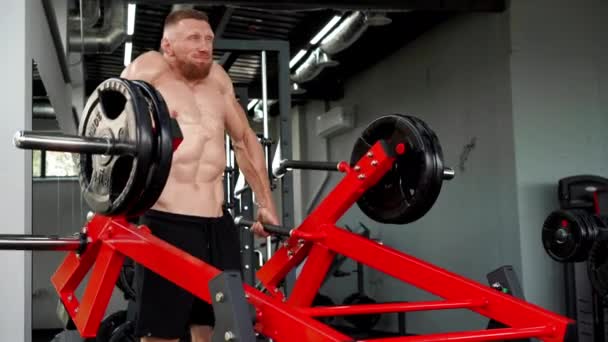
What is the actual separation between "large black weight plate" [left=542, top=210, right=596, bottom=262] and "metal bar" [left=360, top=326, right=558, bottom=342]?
1.64 meters

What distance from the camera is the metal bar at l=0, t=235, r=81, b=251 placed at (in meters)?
1.72

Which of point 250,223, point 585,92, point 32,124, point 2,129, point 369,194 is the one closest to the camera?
point 369,194

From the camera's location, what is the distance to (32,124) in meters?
3.24

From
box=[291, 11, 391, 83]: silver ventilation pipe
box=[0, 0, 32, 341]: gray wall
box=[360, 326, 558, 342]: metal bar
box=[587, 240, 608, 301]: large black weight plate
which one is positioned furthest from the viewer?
box=[291, 11, 391, 83]: silver ventilation pipe

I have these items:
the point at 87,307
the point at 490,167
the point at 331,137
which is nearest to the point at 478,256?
the point at 490,167

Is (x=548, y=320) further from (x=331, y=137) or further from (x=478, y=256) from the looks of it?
(x=331, y=137)

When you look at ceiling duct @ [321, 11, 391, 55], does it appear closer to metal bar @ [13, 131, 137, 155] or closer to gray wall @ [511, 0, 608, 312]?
gray wall @ [511, 0, 608, 312]

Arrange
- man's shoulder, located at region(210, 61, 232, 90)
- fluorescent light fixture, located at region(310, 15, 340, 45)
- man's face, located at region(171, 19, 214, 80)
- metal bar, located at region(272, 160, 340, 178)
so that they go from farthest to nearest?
fluorescent light fixture, located at region(310, 15, 340, 45) → metal bar, located at region(272, 160, 340, 178) → man's shoulder, located at region(210, 61, 232, 90) → man's face, located at region(171, 19, 214, 80)

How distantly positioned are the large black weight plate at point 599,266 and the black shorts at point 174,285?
1.79m

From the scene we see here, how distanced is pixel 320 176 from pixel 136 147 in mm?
6726

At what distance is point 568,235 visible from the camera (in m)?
3.30

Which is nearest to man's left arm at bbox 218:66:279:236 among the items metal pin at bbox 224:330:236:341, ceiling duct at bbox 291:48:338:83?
metal pin at bbox 224:330:236:341

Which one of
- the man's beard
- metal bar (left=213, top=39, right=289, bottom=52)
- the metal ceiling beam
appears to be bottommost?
the man's beard

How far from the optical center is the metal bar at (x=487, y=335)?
1.56 meters
